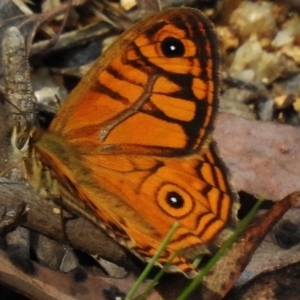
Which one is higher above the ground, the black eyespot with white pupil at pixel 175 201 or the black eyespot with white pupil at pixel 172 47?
the black eyespot with white pupil at pixel 172 47

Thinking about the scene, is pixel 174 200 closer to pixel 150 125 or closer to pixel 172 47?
pixel 150 125

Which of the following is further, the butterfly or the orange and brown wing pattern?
the orange and brown wing pattern

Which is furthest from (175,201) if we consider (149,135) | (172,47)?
(172,47)

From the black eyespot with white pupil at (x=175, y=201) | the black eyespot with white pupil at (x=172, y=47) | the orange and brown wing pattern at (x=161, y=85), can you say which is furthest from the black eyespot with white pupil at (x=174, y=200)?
the black eyespot with white pupil at (x=172, y=47)

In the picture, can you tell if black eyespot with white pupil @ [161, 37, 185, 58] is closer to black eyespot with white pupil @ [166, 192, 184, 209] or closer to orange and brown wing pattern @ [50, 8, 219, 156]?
orange and brown wing pattern @ [50, 8, 219, 156]

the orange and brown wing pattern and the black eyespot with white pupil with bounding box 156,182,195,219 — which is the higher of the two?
the orange and brown wing pattern

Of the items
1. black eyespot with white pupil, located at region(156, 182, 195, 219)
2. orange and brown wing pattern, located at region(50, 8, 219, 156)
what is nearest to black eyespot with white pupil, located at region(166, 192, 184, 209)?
black eyespot with white pupil, located at region(156, 182, 195, 219)

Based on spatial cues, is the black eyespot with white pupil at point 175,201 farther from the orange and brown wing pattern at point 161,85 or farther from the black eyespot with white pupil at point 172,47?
the black eyespot with white pupil at point 172,47
